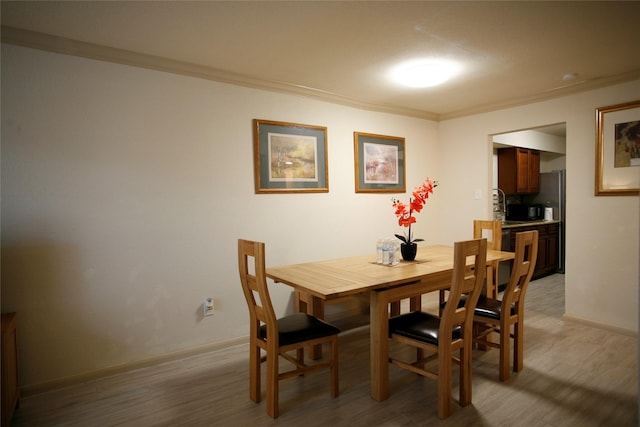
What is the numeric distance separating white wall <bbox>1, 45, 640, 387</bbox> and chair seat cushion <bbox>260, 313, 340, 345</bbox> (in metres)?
0.95

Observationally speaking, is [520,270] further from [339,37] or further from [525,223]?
[525,223]

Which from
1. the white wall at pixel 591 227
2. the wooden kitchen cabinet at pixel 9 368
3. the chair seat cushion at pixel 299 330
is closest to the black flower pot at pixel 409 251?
the chair seat cushion at pixel 299 330

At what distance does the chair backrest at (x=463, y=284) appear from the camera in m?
1.94

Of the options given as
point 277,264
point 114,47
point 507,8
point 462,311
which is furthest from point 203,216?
point 507,8

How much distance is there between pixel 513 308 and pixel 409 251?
2.68ft

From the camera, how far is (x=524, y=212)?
19.4 ft

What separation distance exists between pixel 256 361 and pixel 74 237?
1.46m

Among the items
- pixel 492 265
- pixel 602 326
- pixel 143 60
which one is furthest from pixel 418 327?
pixel 143 60

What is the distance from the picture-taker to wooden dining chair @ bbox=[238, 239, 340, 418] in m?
1.99

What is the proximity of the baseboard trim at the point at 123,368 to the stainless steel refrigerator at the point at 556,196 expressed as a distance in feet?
17.0

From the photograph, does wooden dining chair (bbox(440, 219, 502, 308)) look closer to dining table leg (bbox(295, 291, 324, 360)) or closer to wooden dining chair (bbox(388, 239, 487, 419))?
wooden dining chair (bbox(388, 239, 487, 419))

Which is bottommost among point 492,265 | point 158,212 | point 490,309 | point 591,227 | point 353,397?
point 353,397

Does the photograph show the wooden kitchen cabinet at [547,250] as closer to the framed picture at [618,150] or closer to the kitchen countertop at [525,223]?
the kitchen countertop at [525,223]

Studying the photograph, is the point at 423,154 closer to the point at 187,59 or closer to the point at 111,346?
the point at 187,59
